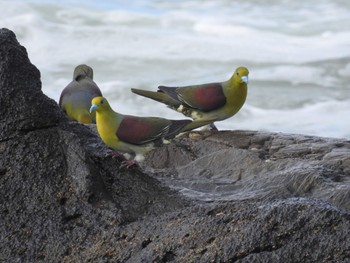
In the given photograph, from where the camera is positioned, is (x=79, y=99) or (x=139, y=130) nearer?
(x=139, y=130)

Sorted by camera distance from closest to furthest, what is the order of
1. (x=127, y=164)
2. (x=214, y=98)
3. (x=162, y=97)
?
(x=127, y=164)
(x=214, y=98)
(x=162, y=97)

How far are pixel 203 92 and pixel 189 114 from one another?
225 millimetres

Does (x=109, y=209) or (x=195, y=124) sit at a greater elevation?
(x=195, y=124)

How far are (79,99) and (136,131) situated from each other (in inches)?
87.6

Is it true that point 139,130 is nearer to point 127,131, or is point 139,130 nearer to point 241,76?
point 127,131

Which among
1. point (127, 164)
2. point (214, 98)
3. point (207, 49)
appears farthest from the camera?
point (207, 49)

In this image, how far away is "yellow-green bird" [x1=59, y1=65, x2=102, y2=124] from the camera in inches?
314

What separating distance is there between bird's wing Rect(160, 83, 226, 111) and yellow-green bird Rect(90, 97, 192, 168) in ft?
6.16

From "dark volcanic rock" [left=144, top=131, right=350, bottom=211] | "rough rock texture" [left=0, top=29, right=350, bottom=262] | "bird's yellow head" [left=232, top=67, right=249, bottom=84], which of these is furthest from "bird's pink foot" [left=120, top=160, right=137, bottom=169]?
"bird's yellow head" [left=232, top=67, right=249, bottom=84]

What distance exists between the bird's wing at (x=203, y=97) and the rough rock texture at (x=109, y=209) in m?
3.11

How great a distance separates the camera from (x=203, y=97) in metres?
8.05

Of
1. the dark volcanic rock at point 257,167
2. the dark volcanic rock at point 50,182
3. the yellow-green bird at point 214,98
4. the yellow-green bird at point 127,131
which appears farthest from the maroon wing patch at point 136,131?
the yellow-green bird at point 214,98

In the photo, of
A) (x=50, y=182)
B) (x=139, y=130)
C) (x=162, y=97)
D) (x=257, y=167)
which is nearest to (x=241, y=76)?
(x=162, y=97)

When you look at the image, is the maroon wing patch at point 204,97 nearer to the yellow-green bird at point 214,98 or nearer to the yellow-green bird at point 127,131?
the yellow-green bird at point 214,98
